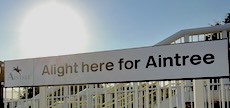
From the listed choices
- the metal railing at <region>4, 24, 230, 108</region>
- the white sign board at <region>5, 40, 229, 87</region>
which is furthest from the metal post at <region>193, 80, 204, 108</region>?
the white sign board at <region>5, 40, 229, 87</region>

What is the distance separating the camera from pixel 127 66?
3473 mm

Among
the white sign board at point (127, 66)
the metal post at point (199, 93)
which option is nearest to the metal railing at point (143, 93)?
the metal post at point (199, 93)

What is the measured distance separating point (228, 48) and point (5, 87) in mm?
2643

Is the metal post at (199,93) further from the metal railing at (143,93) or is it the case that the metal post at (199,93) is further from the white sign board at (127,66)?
the white sign board at (127,66)

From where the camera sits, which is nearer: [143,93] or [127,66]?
[127,66]

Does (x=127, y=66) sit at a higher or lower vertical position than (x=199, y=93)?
higher

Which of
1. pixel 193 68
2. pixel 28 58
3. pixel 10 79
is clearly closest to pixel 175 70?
pixel 193 68

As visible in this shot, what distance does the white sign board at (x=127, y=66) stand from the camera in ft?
10.2

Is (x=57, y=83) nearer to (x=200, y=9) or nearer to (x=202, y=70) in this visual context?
(x=202, y=70)

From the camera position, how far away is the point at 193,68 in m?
3.18

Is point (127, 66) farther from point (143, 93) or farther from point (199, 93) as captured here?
point (143, 93)

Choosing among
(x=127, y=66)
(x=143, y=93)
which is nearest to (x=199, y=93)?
(x=127, y=66)

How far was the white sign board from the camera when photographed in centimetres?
311

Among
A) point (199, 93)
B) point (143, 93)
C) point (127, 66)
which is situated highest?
point (127, 66)
